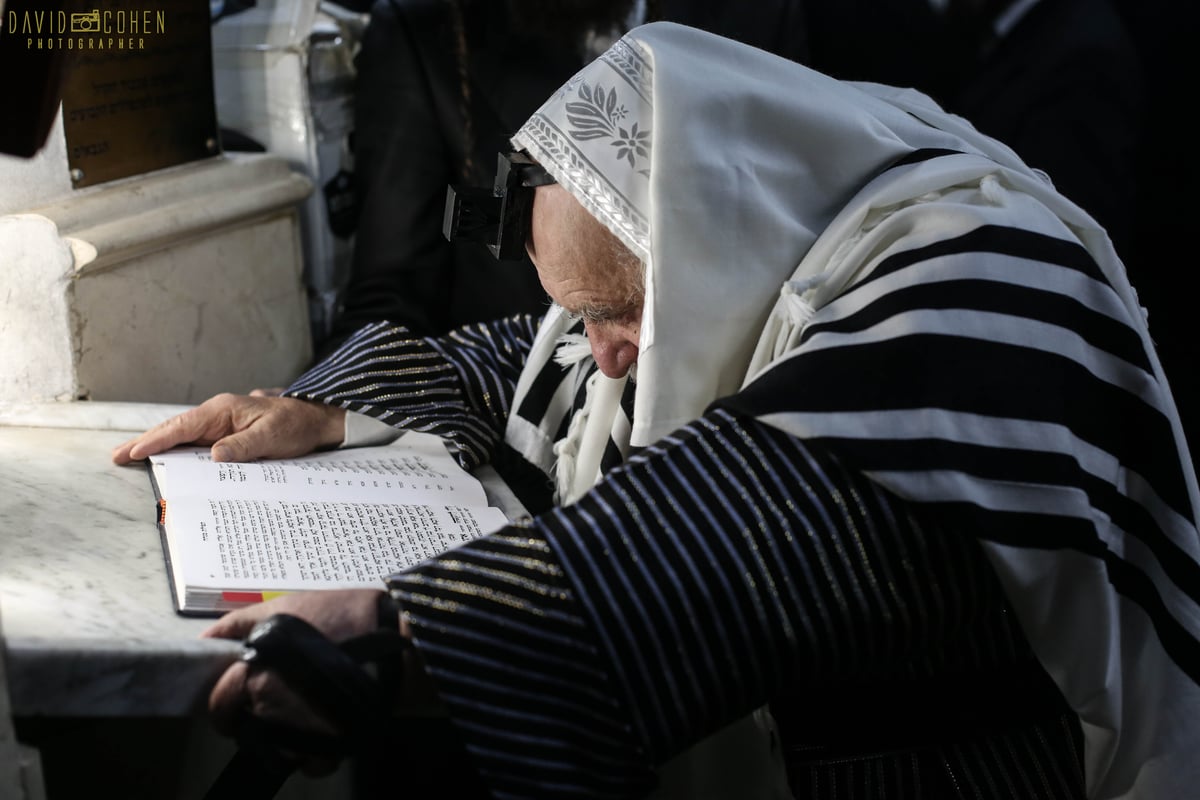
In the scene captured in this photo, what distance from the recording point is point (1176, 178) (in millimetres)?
2508

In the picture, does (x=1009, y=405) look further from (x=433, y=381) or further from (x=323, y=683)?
(x=433, y=381)

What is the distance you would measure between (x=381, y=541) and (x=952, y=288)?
0.60 m

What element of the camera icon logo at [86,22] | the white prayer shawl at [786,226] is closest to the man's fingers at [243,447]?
the white prayer shawl at [786,226]

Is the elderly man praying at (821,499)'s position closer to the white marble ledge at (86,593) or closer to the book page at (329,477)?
the white marble ledge at (86,593)

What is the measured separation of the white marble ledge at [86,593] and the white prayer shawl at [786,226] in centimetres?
48

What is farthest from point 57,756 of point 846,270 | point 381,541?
point 846,270

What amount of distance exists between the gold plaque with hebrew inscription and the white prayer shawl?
2.58ft

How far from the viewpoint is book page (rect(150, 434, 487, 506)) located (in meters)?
1.21

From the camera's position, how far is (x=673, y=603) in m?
0.88

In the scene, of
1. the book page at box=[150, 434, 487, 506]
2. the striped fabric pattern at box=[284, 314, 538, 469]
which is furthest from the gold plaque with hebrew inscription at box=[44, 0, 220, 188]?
the book page at box=[150, 434, 487, 506]

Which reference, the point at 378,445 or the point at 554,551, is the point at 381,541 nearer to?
the point at 554,551

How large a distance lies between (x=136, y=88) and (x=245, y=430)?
0.67 meters

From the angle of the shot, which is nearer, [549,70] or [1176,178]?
[549,70]

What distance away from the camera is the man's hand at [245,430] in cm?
132
